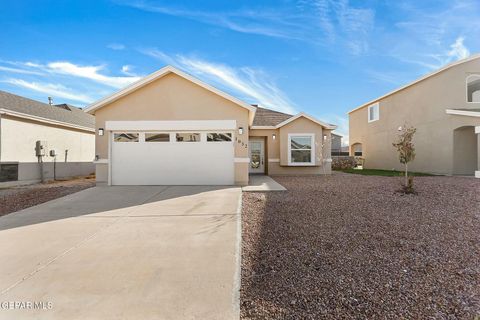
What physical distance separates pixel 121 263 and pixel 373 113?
22.5m

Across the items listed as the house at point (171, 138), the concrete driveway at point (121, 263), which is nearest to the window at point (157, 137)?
the house at point (171, 138)

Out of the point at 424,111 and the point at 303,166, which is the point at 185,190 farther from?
the point at 424,111

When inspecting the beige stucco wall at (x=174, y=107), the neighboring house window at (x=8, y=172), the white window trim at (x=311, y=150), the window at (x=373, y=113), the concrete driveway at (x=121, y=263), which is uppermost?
the window at (x=373, y=113)

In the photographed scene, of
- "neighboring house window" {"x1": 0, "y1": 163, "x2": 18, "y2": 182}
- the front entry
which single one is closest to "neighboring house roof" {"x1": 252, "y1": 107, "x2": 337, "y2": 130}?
the front entry

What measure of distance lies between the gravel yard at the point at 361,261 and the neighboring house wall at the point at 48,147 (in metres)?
12.1

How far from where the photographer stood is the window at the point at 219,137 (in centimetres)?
1087

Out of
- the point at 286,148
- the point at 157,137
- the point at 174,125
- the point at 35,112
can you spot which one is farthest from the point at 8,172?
the point at 286,148

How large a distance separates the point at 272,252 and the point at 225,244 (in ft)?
2.78

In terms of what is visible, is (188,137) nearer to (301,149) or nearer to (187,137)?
(187,137)

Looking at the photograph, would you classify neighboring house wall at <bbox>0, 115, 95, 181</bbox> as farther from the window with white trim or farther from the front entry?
the front entry

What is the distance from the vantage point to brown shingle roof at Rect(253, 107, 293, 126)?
16.5m

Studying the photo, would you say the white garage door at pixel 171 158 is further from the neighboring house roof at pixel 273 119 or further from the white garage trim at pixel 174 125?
the neighboring house roof at pixel 273 119

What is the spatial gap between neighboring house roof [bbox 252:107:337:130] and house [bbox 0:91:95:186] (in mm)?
11553

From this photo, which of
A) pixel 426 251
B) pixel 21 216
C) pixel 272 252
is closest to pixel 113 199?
pixel 21 216
